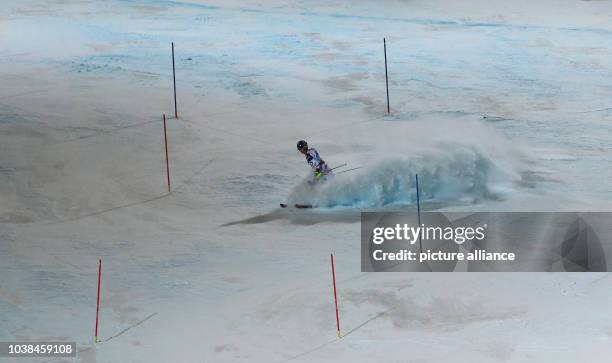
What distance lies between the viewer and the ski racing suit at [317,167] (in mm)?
15117

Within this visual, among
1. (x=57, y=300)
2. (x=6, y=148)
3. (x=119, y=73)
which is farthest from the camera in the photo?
(x=119, y=73)

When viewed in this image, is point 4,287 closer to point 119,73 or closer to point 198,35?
point 119,73

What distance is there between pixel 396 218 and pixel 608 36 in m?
12.8

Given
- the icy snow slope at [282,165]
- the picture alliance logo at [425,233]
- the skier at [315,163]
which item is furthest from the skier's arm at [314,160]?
the picture alliance logo at [425,233]

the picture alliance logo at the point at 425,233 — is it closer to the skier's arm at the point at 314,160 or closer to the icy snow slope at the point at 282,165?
the icy snow slope at the point at 282,165

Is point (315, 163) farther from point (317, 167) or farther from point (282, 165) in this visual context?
point (282, 165)

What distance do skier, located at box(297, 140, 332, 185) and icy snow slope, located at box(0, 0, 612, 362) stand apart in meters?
0.34

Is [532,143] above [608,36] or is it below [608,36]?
below

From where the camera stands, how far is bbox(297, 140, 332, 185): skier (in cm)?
1512

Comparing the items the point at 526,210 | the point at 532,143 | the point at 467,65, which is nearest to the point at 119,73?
the point at 467,65

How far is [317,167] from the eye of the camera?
15164 millimetres

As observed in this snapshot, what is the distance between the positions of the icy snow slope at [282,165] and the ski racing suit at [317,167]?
0.33m

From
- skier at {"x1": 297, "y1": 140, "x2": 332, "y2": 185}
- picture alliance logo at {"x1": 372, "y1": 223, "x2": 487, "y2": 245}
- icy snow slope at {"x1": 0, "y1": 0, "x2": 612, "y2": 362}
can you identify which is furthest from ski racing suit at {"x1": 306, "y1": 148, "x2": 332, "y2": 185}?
picture alliance logo at {"x1": 372, "y1": 223, "x2": 487, "y2": 245}

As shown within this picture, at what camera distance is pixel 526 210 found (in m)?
14.7
